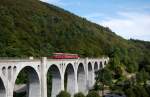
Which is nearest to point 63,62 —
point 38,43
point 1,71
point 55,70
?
point 55,70

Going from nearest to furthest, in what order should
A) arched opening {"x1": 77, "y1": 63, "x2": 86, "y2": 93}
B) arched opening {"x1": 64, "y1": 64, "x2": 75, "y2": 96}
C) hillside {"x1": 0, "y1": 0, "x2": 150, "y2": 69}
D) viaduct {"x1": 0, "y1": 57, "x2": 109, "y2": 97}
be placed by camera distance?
viaduct {"x1": 0, "y1": 57, "x2": 109, "y2": 97} < arched opening {"x1": 64, "y1": 64, "x2": 75, "y2": 96} < arched opening {"x1": 77, "y1": 63, "x2": 86, "y2": 93} < hillside {"x1": 0, "y1": 0, "x2": 150, "y2": 69}

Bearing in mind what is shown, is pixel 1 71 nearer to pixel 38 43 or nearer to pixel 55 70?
pixel 55 70

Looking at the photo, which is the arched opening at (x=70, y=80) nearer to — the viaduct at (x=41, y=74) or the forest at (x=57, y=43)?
the viaduct at (x=41, y=74)

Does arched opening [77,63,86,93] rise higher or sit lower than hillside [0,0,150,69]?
lower

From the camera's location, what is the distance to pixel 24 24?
465 ft

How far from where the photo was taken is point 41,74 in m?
54.1

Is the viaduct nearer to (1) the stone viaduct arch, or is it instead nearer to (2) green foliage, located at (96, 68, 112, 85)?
(1) the stone viaduct arch

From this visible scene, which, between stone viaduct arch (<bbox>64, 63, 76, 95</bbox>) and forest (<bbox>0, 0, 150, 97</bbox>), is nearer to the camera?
stone viaduct arch (<bbox>64, 63, 76, 95</bbox>)

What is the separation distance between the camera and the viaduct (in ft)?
139

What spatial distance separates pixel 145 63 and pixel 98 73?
38.3 metres

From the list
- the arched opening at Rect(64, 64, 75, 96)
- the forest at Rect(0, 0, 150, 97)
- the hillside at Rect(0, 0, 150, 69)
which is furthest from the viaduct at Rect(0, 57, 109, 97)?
the hillside at Rect(0, 0, 150, 69)

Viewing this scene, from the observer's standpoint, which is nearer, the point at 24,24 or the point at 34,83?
the point at 34,83

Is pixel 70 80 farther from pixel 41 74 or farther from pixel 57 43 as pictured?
pixel 57 43

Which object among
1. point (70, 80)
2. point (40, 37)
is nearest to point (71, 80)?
point (70, 80)
